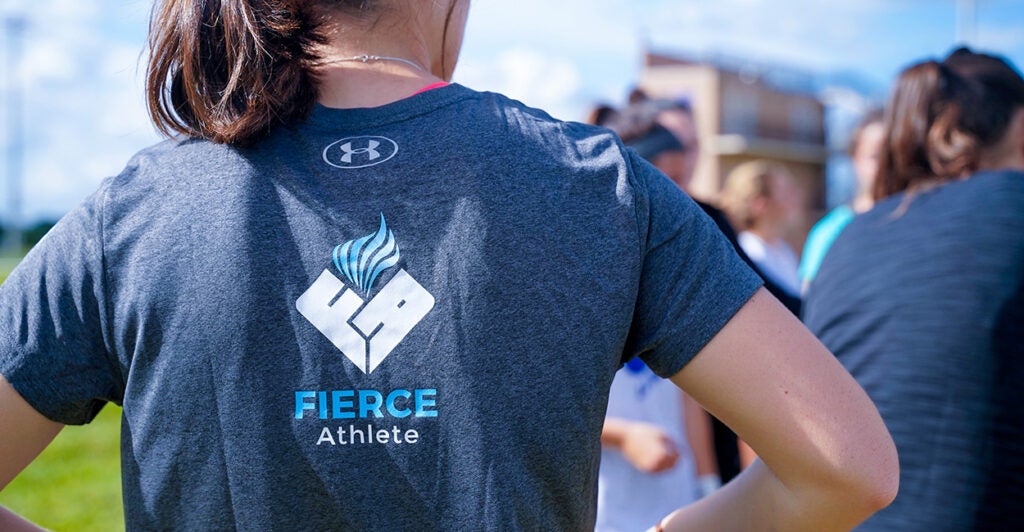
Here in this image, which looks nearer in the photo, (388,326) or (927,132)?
(388,326)

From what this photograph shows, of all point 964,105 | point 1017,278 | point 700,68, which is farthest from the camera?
point 700,68

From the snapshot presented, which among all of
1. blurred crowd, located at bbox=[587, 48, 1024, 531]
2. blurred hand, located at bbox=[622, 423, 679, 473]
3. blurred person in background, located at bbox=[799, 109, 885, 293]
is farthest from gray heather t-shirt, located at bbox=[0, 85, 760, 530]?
blurred person in background, located at bbox=[799, 109, 885, 293]

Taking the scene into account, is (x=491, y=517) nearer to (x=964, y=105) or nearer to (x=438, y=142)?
(x=438, y=142)

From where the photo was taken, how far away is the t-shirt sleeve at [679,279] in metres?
1.15

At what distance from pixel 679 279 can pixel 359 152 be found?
1.48 ft

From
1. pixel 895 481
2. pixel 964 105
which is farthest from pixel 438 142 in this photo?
pixel 964 105

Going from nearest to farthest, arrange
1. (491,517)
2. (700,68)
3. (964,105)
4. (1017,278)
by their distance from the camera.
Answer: (491,517) < (1017,278) < (964,105) < (700,68)

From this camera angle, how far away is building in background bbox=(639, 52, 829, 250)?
3891cm

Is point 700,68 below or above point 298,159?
below

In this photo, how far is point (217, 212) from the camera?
3.83 ft

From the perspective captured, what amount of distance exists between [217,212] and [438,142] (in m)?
0.30

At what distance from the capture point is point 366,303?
1.14 meters

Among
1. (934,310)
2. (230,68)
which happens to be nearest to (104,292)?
(230,68)

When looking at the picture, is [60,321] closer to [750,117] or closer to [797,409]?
[797,409]
